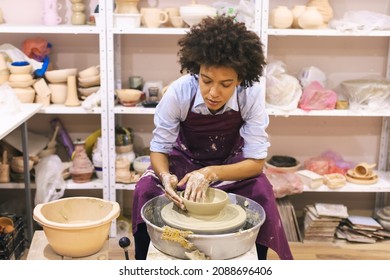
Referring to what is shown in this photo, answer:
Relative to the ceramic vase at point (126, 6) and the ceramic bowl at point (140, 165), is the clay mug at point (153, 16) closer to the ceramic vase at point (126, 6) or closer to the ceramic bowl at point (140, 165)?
the ceramic vase at point (126, 6)

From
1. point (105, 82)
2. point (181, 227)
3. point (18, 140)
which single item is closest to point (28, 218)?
point (18, 140)

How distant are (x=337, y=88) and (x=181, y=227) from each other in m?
1.84

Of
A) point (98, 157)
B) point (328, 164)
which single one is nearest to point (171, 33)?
point (98, 157)

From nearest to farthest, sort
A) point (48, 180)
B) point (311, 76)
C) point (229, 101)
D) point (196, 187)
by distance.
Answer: point (196, 187) → point (229, 101) → point (48, 180) → point (311, 76)

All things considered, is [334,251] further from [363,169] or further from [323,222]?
[363,169]

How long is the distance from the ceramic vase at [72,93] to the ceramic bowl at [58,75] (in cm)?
2

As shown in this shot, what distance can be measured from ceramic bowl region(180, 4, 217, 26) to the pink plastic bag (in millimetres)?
644

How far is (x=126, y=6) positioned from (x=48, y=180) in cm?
98

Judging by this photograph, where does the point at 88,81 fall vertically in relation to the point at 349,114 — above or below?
above

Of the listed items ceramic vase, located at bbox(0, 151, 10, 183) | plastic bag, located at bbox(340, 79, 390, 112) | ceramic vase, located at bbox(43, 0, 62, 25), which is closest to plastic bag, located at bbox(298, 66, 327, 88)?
plastic bag, located at bbox(340, 79, 390, 112)

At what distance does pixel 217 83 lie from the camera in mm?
1648

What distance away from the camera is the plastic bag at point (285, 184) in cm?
273

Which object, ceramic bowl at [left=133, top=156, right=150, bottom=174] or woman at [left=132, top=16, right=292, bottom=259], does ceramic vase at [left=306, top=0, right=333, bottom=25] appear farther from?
ceramic bowl at [left=133, top=156, right=150, bottom=174]

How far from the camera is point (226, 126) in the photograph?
Result: 1.96m
